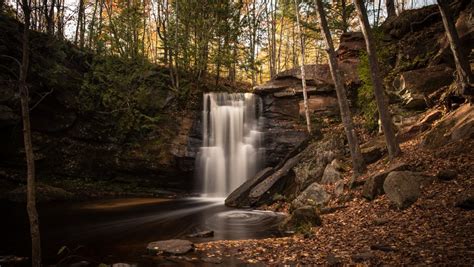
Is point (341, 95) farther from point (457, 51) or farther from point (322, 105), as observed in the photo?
point (322, 105)

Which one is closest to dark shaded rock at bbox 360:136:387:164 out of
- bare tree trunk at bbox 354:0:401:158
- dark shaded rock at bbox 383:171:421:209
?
bare tree trunk at bbox 354:0:401:158

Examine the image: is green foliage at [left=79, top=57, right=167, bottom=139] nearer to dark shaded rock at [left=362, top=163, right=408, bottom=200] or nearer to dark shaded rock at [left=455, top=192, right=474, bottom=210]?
dark shaded rock at [left=362, top=163, right=408, bottom=200]

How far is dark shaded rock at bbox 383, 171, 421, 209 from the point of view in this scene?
8.77 metres

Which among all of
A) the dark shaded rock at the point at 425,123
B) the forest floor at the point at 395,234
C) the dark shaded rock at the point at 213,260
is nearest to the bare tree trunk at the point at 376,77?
the forest floor at the point at 395,234

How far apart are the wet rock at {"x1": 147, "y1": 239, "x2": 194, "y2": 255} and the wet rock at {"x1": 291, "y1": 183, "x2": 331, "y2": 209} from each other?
18.3 ft

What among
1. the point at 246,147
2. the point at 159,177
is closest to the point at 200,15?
the point at 246,147

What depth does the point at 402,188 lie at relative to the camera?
30.1 ft

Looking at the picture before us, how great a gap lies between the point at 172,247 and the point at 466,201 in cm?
694

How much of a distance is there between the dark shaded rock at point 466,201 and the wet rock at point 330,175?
249 inches

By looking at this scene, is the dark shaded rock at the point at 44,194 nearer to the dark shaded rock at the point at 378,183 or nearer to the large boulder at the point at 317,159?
the large boulder at the point at 317,159

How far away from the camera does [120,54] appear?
23.4 metres

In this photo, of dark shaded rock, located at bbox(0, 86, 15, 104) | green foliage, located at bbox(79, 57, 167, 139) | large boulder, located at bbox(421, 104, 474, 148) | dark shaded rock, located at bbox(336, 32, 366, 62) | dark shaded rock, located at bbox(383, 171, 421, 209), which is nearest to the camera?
dark shaded rock, located at bbox(383, 171, 421, 209)

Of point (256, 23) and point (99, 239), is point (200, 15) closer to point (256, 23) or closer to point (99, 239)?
point (256, 23)

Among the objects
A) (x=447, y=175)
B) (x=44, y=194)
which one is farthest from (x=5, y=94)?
(x=447, y=175)
